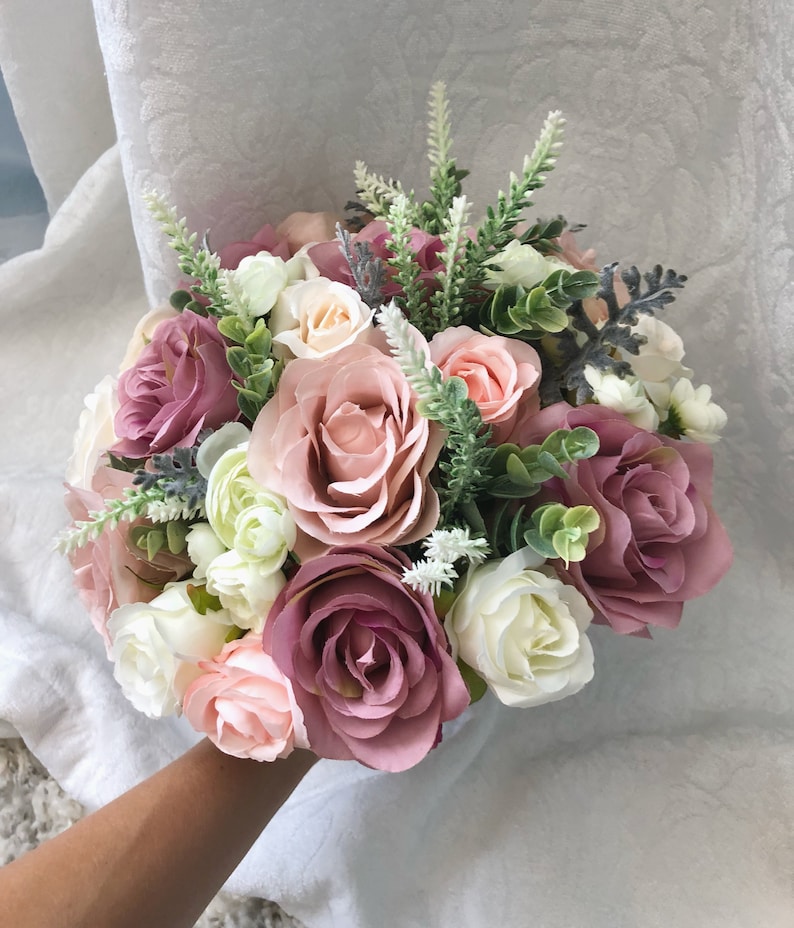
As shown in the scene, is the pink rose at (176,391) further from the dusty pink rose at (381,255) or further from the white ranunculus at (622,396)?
the white ranunculus at (622,396)

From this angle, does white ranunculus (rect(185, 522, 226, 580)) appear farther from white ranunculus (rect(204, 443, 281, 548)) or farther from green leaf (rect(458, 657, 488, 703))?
green leaf (rect(458, 657, 488, 703))

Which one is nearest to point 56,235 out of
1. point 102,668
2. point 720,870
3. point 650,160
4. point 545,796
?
point 102,668

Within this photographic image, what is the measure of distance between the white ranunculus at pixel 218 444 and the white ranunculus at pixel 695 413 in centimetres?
26

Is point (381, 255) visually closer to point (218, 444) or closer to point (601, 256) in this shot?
point (218, 444)

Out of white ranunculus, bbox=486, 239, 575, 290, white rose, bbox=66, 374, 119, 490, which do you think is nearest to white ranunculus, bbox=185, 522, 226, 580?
white rose, bbox=66, 374, 119, 490

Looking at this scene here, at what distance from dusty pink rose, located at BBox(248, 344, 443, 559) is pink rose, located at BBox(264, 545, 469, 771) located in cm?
2

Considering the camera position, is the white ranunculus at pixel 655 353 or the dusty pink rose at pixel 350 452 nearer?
the dusty pink rose at pixel 350 452

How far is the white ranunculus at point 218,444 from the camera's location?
1.39ft

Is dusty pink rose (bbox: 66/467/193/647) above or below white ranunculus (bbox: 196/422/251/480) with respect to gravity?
below

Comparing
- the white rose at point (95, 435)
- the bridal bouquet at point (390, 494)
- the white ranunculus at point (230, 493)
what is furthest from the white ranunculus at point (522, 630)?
the white rose at point (95, 435)

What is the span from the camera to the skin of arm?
1.33ft

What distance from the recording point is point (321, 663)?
404mm

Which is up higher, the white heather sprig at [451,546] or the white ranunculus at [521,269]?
the white ranunculus at [521,269]

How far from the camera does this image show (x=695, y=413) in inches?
18.6
